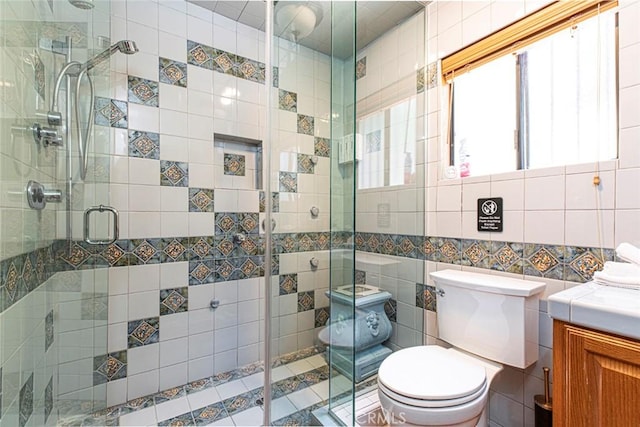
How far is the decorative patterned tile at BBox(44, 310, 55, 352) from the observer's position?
104 centimetres

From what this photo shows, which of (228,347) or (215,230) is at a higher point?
(215,230)

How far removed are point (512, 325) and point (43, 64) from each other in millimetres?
2080

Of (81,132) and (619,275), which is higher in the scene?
(81,132)

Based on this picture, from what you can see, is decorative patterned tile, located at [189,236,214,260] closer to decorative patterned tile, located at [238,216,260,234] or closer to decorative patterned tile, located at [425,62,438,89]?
decorative patterned tile, located at [238,216,260,234]

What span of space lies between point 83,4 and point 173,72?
1.79 feet

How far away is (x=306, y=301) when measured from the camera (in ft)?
5.04

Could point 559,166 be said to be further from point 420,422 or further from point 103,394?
point 103,394

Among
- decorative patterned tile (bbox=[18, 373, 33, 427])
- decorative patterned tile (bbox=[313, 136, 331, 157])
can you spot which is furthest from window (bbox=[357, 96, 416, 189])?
decorative patterned tile (bbox=[18, 373, 33, 427])

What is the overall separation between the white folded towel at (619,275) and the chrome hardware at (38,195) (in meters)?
1.95

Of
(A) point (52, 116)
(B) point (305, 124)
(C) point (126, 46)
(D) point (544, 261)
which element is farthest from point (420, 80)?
(A) point (52, 116)

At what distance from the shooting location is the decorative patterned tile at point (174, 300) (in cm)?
175

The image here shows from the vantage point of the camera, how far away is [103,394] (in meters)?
1.53

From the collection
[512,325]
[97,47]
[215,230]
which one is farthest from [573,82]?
[97,47]

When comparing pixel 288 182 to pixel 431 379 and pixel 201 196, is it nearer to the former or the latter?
pixel 201 196
